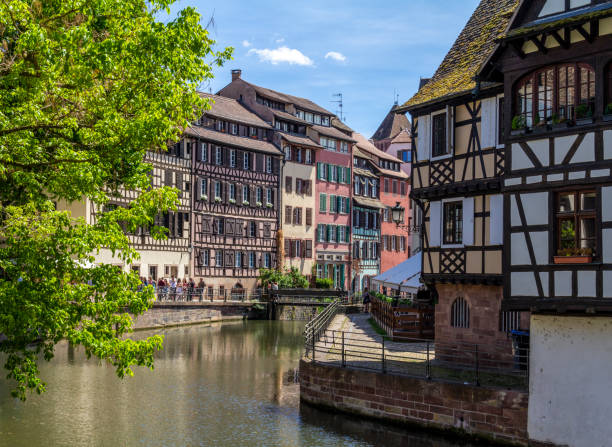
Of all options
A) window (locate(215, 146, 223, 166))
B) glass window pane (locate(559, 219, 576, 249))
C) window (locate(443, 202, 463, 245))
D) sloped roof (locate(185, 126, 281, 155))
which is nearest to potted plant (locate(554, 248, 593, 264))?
glass window pane (locate(559, 219, 576, 249))

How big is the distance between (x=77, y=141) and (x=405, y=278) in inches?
695

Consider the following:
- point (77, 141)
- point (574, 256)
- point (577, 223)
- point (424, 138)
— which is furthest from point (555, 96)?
point (77, 141)

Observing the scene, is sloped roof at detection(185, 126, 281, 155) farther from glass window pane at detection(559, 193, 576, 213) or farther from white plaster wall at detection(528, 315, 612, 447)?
white plaster wall at detection(528, 315, 612, 447)

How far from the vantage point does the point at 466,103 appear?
22.5 m

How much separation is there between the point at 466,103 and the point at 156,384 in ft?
38.5

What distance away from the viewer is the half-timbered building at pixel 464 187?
21703mm

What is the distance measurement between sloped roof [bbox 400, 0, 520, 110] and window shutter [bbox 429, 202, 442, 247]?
279cm

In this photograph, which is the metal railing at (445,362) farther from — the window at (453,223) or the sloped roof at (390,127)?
the sloped roof at (390,127)

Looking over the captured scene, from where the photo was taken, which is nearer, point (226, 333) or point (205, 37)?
point (205, 37)

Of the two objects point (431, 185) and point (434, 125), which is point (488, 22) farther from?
point (431, 185)

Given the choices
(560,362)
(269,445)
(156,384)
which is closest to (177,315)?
(156,384)

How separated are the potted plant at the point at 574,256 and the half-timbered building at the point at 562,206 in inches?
0.8

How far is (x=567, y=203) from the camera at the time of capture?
53.0 feet

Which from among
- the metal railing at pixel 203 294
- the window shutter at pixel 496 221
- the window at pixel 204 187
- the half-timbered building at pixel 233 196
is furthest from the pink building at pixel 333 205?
the window shutter at pixel 496 221
